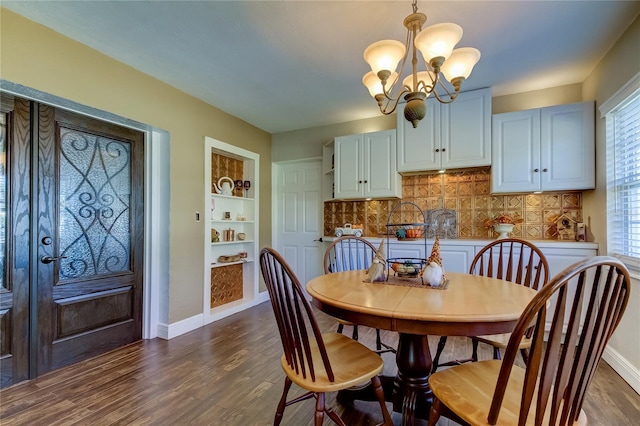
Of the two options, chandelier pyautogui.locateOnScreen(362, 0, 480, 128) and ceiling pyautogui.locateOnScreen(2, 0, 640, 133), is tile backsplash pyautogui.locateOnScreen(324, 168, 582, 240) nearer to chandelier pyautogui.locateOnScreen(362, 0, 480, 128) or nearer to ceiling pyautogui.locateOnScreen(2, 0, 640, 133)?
ceiling pyautogui.locateOnScreen(2, 0, 640, 133)

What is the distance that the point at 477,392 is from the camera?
1.16 metres

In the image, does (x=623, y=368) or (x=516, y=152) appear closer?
(x=623, y=368)

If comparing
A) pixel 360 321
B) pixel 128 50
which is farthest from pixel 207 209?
pixel 360 321

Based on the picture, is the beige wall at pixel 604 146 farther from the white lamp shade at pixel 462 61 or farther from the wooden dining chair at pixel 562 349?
the wooden dining chair at pixel 562 349

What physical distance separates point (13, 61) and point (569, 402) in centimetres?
332

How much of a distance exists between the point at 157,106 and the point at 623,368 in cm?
435

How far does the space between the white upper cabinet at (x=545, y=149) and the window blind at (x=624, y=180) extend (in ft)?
0.78

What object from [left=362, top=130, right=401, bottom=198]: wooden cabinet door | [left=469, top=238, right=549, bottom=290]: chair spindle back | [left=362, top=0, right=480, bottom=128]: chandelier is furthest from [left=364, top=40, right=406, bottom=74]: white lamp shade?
[left=362, top=130, right=401, bottom=198]: wooden cabinet door

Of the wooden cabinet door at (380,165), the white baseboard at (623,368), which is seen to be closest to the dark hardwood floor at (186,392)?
the white baseboard at (623,368)

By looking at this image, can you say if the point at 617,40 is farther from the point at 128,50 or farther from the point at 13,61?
the point at 13,61

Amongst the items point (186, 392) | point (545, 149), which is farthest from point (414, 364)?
point (545, 149)

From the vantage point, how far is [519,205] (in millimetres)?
3236

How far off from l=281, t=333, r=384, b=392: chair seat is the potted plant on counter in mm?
2238

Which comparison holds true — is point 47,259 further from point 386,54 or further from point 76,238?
point 386,54
